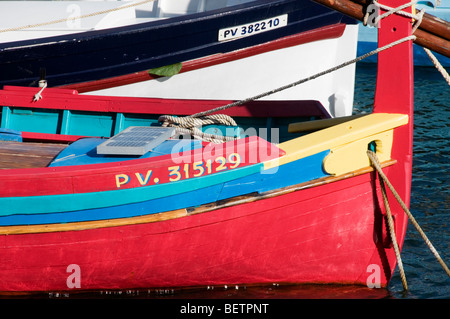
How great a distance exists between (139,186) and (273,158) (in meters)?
1.03

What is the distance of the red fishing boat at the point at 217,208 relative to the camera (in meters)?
5.27

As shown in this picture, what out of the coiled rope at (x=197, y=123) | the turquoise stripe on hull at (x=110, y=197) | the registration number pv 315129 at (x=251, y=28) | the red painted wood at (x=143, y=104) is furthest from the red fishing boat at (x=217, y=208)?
the registration number pv 315129 at (x=251, y=28)

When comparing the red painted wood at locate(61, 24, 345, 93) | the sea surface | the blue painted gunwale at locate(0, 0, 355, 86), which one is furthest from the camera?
the red painted wood at locate(61, 24, 345, 93)

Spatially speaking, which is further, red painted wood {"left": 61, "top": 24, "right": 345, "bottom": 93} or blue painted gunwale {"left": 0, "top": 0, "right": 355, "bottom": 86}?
red painted wood {"left": 61, "top": 24, "right": 345, "bottom": 93}

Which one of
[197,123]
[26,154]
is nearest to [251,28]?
[197,123]

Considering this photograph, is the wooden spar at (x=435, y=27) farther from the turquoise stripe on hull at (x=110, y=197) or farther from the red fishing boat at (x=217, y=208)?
the turquoise stripe on hull at (x=110, y=197)

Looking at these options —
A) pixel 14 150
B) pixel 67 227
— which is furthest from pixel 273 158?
pixel 14 150

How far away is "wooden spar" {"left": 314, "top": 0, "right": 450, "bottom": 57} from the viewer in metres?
5.30

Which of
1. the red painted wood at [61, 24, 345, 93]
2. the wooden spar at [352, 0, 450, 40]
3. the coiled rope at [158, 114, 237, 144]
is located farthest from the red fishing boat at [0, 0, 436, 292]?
the red painted wood at [61, 24, 345, 93]

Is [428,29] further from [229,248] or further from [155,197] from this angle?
[155,197]

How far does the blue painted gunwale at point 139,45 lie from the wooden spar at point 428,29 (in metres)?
2.93

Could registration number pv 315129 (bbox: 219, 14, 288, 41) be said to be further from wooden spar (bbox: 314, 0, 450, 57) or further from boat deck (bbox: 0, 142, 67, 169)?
wooden spar (bbox: 314, 0, 450, 57)

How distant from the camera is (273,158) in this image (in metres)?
5.28

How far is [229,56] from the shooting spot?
27.7 feet
